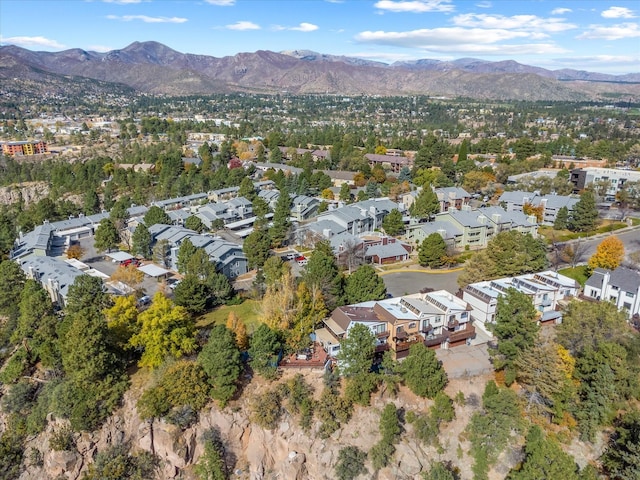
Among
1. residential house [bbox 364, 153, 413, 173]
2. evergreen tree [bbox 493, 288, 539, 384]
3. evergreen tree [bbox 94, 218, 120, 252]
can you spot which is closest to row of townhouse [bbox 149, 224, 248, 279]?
evergreen tree [bbox 94, 218, 120, 252]

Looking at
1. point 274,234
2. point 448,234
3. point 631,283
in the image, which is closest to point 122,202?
point 274,234

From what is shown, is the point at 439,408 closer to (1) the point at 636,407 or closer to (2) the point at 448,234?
(1) the point at 636,407

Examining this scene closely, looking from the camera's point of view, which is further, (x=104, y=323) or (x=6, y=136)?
(x=6, y=136)

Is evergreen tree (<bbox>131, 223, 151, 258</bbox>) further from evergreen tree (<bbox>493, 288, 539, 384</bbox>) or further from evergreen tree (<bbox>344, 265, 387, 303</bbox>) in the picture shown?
evergreen tree (<bbox>493, 288, 539, 384</bbox>)

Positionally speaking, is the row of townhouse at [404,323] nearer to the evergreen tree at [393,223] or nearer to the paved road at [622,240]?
the evergreen tree at [393,223]

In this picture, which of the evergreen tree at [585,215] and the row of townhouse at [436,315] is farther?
the evergreen tree at [585,215]

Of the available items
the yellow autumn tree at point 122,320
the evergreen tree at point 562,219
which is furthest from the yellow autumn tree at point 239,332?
the evergreen tree at point 562,219

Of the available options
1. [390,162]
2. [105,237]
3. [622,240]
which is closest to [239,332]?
[105,237]
